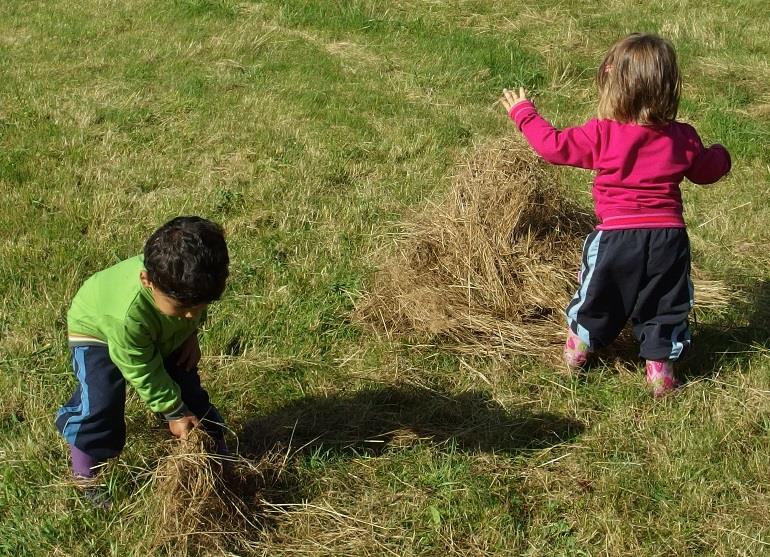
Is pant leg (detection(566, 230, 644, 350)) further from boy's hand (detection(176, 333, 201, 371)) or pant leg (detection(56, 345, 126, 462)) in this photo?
pant leg (detection(56, 345, 126, 462))

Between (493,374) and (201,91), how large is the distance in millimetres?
5216

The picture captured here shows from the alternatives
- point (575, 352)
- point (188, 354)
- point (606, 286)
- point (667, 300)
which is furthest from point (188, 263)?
point (667, 300)

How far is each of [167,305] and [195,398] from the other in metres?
0.84

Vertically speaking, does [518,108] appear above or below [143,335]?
above

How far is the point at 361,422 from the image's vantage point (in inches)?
182

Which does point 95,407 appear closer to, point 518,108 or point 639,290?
point 518,108

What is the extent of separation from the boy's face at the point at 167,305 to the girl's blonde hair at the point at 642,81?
232 centimetres

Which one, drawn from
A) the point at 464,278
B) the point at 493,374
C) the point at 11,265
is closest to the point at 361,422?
the point at 493,374

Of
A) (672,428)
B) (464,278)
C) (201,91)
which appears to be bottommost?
(672,428)

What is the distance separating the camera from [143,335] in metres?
3.64

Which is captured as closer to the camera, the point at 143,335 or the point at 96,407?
the point at 143,335

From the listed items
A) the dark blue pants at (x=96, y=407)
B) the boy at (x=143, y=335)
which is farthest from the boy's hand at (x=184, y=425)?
the dark blue pants at (x=96, y=407)

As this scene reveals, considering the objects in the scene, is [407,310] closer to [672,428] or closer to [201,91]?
[672,428]

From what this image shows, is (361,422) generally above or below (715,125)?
below
